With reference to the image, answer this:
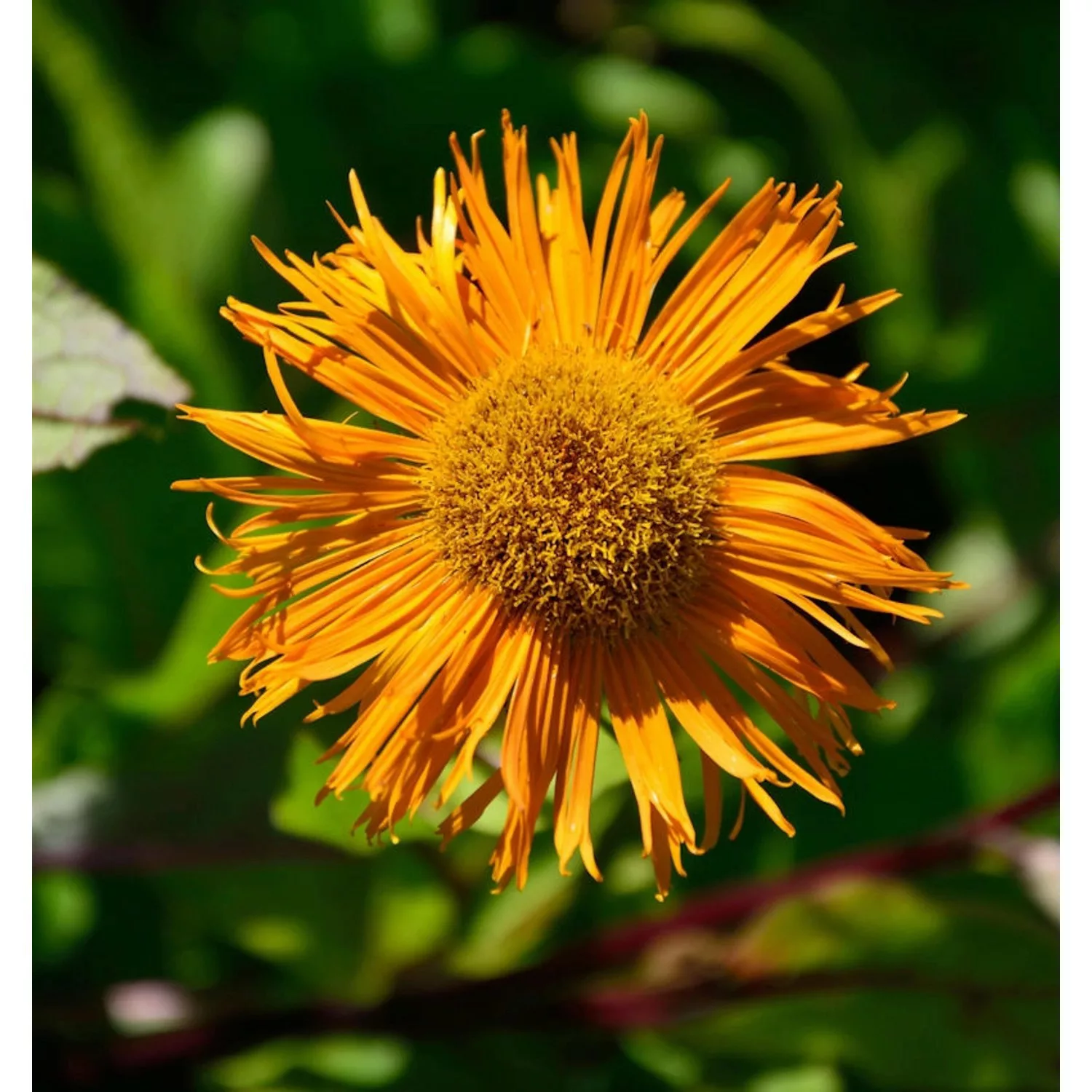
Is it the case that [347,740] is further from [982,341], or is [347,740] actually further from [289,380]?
[982,341]

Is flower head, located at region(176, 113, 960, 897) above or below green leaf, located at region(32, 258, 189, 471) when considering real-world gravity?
below

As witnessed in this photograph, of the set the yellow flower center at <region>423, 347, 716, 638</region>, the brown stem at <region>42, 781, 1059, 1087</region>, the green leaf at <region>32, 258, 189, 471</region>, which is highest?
the green leaf at <region>32, 258, 189, 471</region>

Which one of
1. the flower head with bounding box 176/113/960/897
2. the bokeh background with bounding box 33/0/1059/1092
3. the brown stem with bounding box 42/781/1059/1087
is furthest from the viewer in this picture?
the brown stem with bounding box 42/781/1059/1087

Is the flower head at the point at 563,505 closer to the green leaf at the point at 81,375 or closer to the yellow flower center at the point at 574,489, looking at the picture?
the yellow flower center at the point at 574,489

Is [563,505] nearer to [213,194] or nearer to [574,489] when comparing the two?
[574,489]

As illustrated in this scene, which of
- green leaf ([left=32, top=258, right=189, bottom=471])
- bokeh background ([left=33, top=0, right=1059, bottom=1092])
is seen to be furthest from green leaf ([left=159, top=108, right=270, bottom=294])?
green leaf ([left=32, top=258, right=189, bottom=471])

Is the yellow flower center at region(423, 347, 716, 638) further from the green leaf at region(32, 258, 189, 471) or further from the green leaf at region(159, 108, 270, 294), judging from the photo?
the green leaf at region(159, 108, 270, 294)

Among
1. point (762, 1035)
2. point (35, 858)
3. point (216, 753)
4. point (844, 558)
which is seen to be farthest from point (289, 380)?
point (762, 1035)
